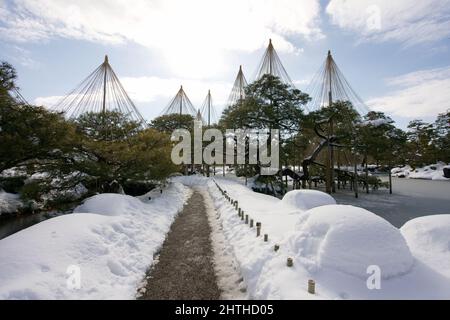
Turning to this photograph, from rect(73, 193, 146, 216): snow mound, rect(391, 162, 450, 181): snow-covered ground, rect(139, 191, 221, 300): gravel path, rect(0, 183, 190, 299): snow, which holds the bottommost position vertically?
rect(139, 191, 221, 300): gravel path

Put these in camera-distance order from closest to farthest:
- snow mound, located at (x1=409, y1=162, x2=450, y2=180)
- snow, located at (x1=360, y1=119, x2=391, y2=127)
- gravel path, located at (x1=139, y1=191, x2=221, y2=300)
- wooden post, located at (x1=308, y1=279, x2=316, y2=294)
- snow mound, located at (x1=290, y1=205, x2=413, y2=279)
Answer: wooden post, located at (x1=308, y1=279, x2=316, y2=294) < snow mound, located at (x1=290, y1=205, x2=413, y2=279) < gravel path, located at (x1=139, y1=191, x2=221, y2=300) < snow, located at (x1=360, y1=119, x2=391, y2=127) < snow mound, located at (x1=409, y1=162, x2=450, y2=180)

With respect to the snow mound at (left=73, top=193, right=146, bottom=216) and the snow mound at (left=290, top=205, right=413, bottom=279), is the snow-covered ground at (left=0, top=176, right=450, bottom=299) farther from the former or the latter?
the snow mound at (left=73, top=193, right=146, bottom=216)

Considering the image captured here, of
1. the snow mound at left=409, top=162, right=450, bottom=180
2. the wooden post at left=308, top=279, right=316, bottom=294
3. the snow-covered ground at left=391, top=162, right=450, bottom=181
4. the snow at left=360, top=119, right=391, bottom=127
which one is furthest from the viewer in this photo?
the snow-covered ground at left=391, top=162, right=450, bottom=181

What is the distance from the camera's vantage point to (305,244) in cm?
632

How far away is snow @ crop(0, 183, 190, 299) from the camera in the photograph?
4.89 meters

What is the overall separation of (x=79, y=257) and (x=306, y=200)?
406 inches

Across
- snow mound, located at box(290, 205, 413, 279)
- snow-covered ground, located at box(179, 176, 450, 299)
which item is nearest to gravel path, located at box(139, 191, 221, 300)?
snow-covered ground, located at box(179, 176, 450, 299)

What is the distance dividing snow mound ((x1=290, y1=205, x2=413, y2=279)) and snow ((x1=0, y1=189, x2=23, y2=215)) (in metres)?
19.1

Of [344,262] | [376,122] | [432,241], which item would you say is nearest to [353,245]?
[344,262]

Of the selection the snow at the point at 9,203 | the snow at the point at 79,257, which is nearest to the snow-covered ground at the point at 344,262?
the snow at the point at 79,257

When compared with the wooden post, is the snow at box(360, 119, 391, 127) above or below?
above

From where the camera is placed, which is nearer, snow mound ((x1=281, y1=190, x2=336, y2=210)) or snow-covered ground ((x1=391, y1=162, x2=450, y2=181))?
snow mound ((x1=281, y1=190, x2=336, y2=210))

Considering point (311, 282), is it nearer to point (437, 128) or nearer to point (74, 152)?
point (74, 152)
